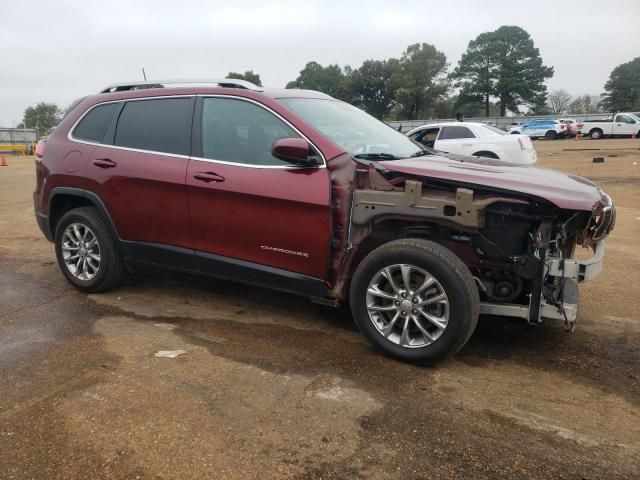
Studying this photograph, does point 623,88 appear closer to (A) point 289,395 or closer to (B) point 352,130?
(B) point 352,130

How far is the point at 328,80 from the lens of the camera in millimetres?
82875

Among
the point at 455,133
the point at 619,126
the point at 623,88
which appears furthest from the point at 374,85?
the point at 455,133

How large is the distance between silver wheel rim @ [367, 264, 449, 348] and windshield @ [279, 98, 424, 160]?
963 millimetres

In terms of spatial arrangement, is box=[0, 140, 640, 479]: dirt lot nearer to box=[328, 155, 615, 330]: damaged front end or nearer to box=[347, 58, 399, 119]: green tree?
box=[328, 155, 615, 330]: damaged front end

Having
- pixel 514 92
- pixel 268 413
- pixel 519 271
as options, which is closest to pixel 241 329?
pixel 268 413

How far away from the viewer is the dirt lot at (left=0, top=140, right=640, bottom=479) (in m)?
2.53

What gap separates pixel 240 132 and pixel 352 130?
0.88m

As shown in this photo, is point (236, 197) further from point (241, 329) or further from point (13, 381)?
point (13, 381)

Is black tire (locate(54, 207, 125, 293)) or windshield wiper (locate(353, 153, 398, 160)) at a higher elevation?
windshield wiper (locate(353, 153, 398, 160))

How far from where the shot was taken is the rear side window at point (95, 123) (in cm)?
479

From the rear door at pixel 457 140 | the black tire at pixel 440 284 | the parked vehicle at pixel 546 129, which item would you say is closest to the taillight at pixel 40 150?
the black tire at pixel 440 284

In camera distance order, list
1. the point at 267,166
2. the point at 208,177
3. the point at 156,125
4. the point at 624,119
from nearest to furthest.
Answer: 1. the point at 267,166
2. the point at 208,177
3. the point at 156,125
4. the point at 624,119

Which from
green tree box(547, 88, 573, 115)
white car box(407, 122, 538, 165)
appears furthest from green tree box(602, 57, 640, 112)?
white car box(407, 122, 538, 165)

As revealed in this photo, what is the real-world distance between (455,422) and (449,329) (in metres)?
0.64
